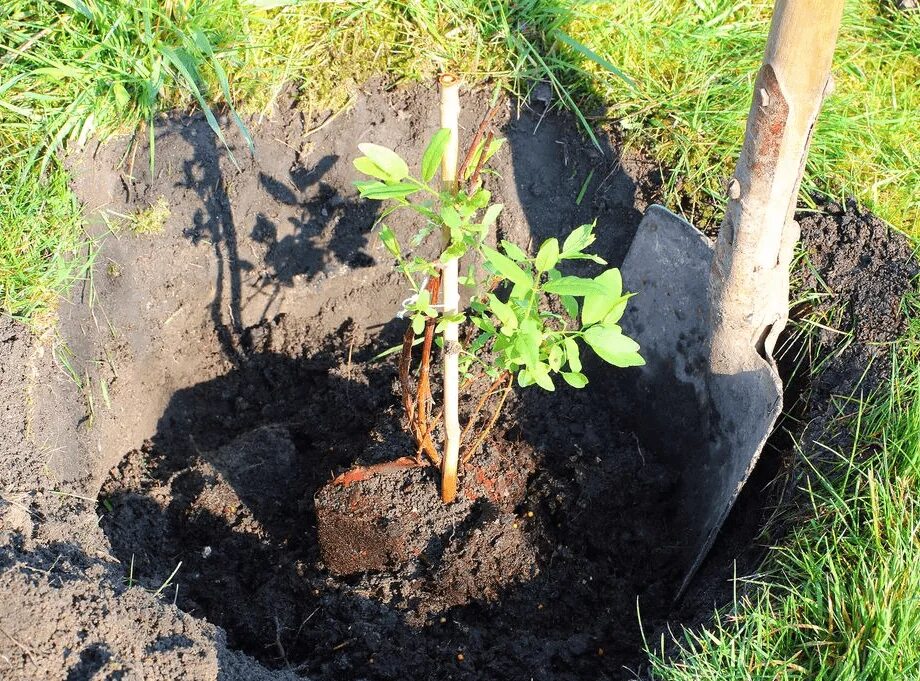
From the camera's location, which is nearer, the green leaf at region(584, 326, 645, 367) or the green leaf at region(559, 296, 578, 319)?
the green leaf at region(584, 326, 645, 367)

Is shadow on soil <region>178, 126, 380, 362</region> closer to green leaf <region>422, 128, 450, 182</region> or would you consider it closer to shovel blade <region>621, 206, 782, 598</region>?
shovel blade <region>621, 206, 782, 598</region>

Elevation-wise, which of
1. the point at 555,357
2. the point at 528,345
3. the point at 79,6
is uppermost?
the point at 79,6

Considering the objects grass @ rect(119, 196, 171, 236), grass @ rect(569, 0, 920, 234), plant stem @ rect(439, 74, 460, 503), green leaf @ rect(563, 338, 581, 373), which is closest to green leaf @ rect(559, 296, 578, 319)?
green leaf @ rect(563, 338, 581, 373)

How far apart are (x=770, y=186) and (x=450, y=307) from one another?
778mm

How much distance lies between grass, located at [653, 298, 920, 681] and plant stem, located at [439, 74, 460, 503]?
0.62 metres

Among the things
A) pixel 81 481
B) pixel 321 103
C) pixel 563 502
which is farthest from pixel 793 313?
pixel 81 481

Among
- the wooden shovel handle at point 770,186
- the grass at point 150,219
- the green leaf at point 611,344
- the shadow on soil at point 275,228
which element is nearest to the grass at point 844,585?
the wooden shovel handle at point 770,186

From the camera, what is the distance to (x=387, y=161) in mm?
1445

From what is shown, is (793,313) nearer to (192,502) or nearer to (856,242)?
(856,242)

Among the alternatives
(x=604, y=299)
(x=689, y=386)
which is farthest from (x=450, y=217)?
(x=689, y=386)

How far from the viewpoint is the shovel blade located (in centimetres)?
205

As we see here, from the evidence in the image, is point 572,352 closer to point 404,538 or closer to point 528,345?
point 528,345

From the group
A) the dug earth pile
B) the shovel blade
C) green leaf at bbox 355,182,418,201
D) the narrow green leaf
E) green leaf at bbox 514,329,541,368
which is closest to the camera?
green leaf at bbox 355,182,418,201

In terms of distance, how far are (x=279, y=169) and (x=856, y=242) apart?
5.15ft
